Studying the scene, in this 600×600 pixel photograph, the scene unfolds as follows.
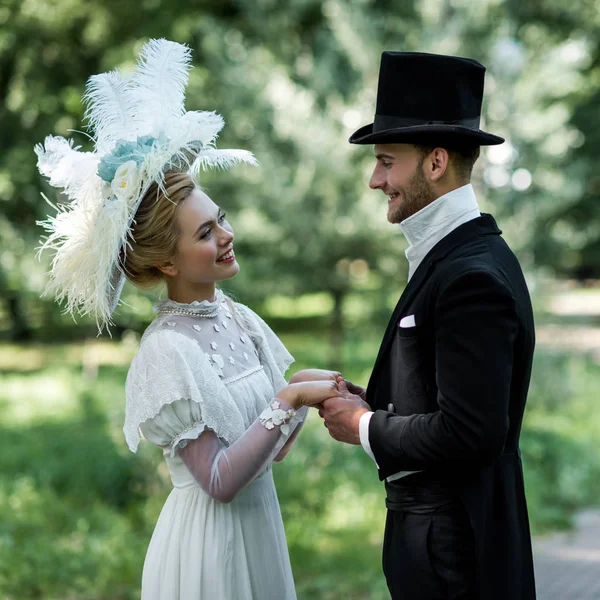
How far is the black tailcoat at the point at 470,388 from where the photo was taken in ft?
7.02

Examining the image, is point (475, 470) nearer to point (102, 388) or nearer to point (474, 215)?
point (474, 215)

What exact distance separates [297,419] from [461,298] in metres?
0.79

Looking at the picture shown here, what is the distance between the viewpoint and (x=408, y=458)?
2.25 m

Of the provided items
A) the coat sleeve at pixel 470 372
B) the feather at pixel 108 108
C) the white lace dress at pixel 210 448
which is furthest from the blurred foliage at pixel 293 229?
the feather at pixel 108 108

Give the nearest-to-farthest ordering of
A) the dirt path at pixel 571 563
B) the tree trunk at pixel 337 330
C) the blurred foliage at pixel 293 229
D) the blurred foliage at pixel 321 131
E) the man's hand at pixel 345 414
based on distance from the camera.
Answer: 1. the man's hand at pixel 345 414
2. the dirt path at pixel 571 563
3. the blurred foliage at pixel 293 229
4. the blurred foliage at pixel 321 131
5. the tree trunk at pixel 337 330

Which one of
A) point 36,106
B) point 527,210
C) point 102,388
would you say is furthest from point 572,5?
point 102,388

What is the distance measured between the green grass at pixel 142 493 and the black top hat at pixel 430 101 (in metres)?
3.25

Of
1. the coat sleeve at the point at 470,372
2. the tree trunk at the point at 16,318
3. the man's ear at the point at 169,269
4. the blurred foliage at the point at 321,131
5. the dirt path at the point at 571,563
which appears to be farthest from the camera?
the tree trunk at the point at 16,318

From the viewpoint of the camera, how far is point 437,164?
240 cm

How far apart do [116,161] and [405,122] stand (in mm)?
871

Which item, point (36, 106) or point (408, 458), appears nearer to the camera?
point (408, 458)

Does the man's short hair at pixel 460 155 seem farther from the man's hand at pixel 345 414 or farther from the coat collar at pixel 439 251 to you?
the man's hand at pixel 345 414

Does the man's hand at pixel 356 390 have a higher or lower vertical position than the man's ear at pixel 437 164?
lower

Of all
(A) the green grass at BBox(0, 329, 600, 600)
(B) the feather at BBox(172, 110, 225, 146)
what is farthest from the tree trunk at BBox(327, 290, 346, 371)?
(B) the feather at BBox(172, 110, 225, 146)
